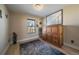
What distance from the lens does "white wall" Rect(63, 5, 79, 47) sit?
1325 millimetres

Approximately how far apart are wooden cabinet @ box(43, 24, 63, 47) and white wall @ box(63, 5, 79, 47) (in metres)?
0.09

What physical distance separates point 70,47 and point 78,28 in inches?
13.8

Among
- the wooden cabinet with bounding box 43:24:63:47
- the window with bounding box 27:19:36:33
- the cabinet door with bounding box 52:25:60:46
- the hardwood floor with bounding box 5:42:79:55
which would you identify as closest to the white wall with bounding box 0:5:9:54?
the hardwood floor with bounding box 5:42:79:55

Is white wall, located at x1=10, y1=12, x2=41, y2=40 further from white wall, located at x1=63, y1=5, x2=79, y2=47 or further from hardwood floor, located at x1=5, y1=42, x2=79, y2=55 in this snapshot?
white wall, located at x1=63, y1=5, x2=79, y2=47

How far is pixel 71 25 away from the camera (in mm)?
1384

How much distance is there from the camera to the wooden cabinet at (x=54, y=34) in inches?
55.4

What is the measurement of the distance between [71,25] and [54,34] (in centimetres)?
34

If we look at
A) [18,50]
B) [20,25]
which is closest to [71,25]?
[20,25]

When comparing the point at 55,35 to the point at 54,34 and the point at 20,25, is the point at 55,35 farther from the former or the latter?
the point at 20,25

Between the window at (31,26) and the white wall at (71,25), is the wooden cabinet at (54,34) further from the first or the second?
the window at (31,26)

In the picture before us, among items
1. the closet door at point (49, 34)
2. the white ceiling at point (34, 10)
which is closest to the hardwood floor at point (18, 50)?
the closet door at point (49, 34)

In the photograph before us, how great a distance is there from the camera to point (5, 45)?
1.30 metres

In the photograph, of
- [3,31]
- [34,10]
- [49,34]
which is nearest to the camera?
[3,31]
